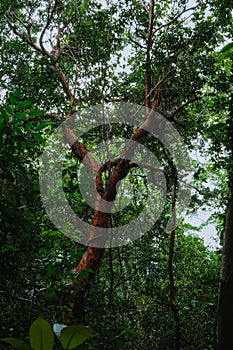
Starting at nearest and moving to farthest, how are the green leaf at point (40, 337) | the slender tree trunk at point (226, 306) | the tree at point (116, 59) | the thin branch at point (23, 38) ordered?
the green leaf at point (40, 337) → the slender tree trunk at point (226, 306) → the tree at point (116, 59) → the thin branch at point (23, 38)

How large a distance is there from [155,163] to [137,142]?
0.76 m

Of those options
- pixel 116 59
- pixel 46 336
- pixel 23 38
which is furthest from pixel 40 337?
pixel 23 38

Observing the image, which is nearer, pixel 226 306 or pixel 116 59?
pixel 226 306

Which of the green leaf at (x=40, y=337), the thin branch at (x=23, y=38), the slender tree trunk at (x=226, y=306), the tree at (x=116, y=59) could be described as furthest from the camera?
the thin branch at (x=23, y=38)

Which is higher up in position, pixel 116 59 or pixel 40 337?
pixel 116 59

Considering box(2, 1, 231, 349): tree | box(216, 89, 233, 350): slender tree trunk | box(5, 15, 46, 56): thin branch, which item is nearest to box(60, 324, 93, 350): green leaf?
box(216, 89, 233, 350): slender tree trunk

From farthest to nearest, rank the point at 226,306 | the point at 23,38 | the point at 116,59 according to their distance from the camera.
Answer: the point at 23,38 < the point at 116,59 < the point at 226,306

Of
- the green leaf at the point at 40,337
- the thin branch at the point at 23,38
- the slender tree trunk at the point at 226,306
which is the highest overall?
the thin branch at the point at 23,38

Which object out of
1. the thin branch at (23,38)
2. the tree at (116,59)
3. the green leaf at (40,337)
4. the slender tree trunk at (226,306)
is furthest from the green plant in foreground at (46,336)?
the thin branch at (23,38)

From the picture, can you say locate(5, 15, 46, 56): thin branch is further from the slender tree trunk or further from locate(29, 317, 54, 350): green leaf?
locate(29, 317, 54, 350): green leaf

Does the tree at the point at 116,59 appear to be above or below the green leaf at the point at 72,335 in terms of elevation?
above

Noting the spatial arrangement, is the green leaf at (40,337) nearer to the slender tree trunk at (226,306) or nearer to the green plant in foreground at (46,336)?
the green plant in foreground at (46,336)

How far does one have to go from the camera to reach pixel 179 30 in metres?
5.07

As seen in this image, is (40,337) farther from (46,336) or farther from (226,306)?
(226,306)
